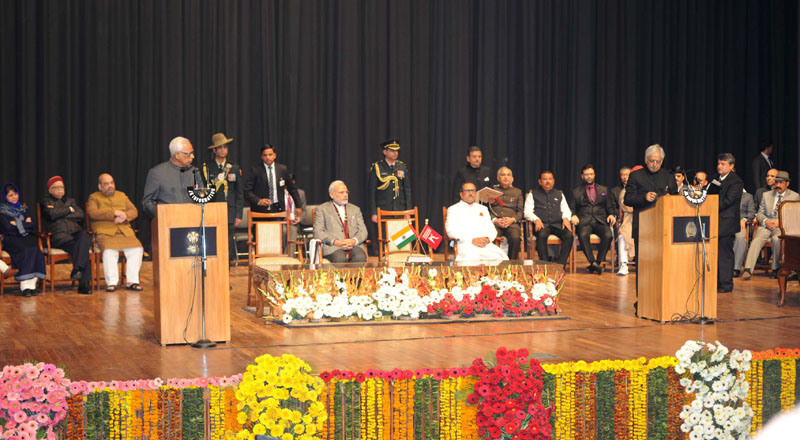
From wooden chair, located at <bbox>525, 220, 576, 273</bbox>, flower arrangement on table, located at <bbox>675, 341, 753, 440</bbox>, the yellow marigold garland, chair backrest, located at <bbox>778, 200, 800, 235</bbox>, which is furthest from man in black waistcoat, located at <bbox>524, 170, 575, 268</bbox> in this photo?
flower arrangement on table, located at <bbox>675, 341, 753, 440</bbox>

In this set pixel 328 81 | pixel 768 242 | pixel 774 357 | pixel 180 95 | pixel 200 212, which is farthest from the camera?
pixel 328 81

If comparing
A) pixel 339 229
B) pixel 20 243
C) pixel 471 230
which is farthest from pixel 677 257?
pixel 20 243

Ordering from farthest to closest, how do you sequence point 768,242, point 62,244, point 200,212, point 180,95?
1. point 180,95
2. point 768,242
3. point 62,244
4. point 200,212

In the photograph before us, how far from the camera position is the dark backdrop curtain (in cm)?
1048

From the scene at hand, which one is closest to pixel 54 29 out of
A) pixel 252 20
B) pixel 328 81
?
pixel 252 20

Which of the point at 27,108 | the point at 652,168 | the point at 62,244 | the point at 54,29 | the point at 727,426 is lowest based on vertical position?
the point at 727,426

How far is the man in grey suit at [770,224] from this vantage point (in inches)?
389

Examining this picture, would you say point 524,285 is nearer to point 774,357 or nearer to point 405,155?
point 774,357

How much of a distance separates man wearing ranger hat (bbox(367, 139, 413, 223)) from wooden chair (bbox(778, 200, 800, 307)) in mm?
3791

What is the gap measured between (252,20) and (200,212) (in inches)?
240

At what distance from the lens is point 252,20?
1137cm

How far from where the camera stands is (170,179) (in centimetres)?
632

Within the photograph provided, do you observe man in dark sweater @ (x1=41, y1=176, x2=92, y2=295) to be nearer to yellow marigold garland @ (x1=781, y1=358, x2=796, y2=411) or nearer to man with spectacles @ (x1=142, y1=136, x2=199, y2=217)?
man with spectacles @ (x1=142, y1=136, x2=199, y2=217)

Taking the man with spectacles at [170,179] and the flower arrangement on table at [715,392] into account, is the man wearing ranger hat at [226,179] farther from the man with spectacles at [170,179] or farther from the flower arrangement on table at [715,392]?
the flower arrangement on table at [715,392]
